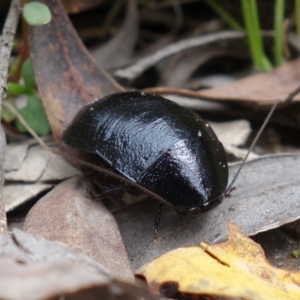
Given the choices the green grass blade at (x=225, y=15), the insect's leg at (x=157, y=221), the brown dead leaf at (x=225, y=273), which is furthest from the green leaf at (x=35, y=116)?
the green grass blade at (x=225, y=15)

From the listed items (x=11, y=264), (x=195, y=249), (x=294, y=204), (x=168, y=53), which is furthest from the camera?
(x=168, y=53)

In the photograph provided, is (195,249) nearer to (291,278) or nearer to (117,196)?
(291,278)

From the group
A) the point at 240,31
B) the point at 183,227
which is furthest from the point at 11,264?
the point at 240,31

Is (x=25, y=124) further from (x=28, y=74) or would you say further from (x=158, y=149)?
(x=158, y=149)

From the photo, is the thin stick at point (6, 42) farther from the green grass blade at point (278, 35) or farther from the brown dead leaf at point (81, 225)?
the green grass blade at point (278, 35)

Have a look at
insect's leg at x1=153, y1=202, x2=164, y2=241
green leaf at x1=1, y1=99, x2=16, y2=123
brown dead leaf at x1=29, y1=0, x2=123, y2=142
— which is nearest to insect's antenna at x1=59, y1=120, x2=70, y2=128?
brown dead leaf at x1=29, y1=0, x2=123, y2=142

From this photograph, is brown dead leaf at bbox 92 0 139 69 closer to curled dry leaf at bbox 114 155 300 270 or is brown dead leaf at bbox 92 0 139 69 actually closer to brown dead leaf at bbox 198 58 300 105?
brown dead leaf at bbox 198 58 300 105
